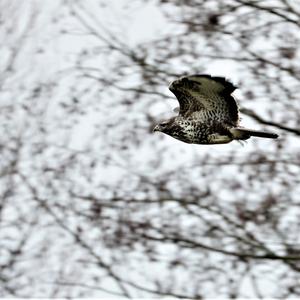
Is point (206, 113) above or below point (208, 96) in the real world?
below

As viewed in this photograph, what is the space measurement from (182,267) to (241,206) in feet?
2.56

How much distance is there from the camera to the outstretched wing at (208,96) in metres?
7.24

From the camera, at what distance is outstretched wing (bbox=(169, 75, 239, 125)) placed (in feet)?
23.8

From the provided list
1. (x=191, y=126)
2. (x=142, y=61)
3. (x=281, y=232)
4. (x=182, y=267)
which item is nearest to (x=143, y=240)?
(x=182, y=267)

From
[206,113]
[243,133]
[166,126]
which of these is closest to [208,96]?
[206,113]

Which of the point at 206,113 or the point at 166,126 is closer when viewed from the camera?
the point at 206,113

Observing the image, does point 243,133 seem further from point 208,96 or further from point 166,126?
point 166,126

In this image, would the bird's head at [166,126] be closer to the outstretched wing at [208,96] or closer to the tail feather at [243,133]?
the outstretched wing at [208,96]

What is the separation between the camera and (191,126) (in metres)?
7.79

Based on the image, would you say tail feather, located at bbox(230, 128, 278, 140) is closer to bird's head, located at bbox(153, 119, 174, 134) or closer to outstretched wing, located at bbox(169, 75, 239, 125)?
outstretched wing, located at bbox(169, 75, 239, 125)

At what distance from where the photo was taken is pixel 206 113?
25.1 ft

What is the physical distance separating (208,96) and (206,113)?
21 centimetres

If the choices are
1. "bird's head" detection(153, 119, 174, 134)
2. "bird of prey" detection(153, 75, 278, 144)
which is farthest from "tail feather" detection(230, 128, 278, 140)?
"bird's head" detection(153, 119, 174, 134)

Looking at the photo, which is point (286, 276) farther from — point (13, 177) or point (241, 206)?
point (13, 177)
